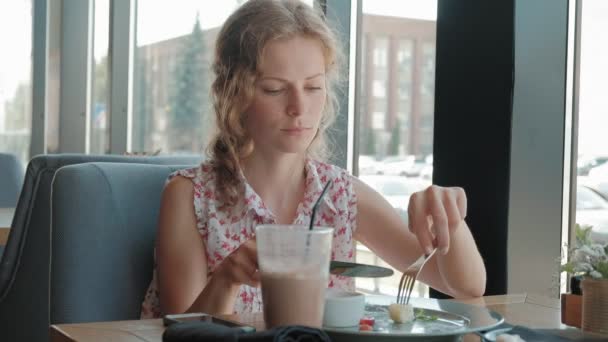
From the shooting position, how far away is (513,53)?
189 cm

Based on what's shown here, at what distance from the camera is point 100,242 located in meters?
1.61

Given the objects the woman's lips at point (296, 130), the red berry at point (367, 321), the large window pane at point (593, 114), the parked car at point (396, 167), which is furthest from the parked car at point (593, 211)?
the parked car at point (396, 167)

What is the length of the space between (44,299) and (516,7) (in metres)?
1.29

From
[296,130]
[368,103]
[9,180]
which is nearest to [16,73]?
[9,180]

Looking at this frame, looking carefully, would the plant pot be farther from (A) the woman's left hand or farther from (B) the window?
(B) the window

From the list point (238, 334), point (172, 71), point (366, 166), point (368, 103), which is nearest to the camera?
point (238, 334)

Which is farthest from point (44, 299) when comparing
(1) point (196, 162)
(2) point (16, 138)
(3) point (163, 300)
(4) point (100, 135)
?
(2) point (16, 138)

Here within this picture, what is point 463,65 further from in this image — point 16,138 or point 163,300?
point 16,138

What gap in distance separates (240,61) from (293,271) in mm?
809

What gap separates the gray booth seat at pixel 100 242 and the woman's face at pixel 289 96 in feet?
0.95

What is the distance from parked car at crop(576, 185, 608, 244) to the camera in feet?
6.47

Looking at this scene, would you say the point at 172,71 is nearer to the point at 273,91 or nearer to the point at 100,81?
the point at 100,81

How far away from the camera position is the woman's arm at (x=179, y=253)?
1.52 m

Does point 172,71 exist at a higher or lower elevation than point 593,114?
higher
